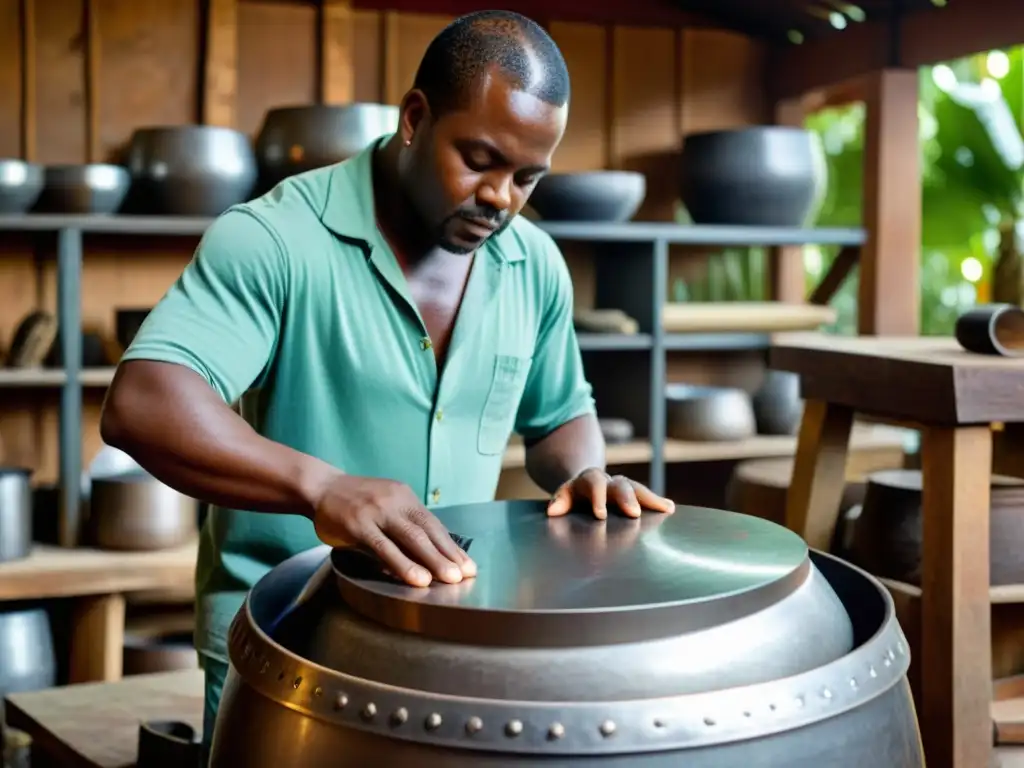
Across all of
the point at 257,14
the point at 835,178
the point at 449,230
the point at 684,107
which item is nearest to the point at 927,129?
the point at 835,178

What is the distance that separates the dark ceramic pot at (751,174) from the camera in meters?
4.20

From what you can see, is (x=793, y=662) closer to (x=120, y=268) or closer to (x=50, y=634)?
(x=50, y=634)

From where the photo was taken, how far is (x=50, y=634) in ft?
11.8

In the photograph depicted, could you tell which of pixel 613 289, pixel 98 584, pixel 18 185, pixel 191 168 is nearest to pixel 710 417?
pixel 613 289

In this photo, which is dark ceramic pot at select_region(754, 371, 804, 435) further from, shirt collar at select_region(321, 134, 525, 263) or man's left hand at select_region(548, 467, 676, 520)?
man's left hand at select_region(548, 467, 676, 520)

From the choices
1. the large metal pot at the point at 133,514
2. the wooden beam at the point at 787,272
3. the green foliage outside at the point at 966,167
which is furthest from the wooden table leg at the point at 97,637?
the green foliage outside at the point at 966,167

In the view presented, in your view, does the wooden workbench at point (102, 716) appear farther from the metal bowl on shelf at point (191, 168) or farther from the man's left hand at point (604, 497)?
the metal bowl on shelf at point (191, 168)

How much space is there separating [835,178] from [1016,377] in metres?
5.45

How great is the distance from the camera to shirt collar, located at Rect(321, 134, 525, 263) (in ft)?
5.77

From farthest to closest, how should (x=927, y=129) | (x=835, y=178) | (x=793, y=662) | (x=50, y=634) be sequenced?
(x=927, y=129), (x=835, y=178), (x=50, y=634), (x=793, y=662)

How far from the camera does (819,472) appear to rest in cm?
264

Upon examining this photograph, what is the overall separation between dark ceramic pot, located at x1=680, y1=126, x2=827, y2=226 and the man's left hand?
9.09 feet

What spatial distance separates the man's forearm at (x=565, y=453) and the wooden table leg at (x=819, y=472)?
0.69 m

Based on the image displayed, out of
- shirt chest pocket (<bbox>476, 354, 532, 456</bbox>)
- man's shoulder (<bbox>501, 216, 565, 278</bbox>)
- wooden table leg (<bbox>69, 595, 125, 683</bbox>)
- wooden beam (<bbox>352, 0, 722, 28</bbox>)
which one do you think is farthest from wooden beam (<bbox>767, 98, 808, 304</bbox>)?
shirt chest pocket (<bbox>476, 354, 532, 456</bbox>)
